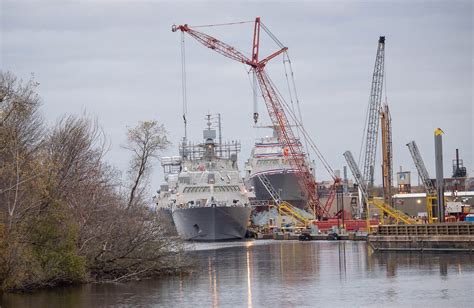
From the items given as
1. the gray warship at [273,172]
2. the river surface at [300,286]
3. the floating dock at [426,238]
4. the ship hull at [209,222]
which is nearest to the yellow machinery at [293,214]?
the gray warship at [273,172]

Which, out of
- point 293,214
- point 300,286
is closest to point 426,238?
point 300,286

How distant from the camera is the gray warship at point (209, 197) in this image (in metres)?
112

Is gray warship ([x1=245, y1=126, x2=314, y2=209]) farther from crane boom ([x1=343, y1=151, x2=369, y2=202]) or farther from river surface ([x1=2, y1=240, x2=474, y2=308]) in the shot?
river surface ([x1=2, y1=240, x2=474, y2=308])

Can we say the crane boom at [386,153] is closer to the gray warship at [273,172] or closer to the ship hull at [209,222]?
the ship hull at [209,222]

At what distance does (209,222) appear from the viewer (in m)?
112

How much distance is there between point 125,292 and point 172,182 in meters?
92.9

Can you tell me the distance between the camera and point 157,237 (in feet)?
180

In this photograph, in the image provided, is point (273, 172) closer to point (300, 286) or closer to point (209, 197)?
point (209, 197)

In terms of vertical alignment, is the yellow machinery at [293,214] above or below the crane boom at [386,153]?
below

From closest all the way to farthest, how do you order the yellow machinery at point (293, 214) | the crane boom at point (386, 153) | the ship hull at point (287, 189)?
1. the crane boom at point (386, 153)
2. the yellow machinery at point (293, 214)
3. the ship hull at point (287, 189)

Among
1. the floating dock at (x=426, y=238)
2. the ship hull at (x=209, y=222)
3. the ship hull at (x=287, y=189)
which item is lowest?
the floating dock at (x=426, y=238)

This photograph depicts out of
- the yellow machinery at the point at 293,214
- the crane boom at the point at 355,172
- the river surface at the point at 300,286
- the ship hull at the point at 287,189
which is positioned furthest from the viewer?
the ship hull at the point at 287,189

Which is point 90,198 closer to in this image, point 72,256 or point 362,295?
point 72,256

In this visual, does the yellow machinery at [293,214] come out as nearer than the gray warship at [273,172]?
Yes
